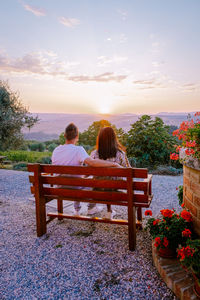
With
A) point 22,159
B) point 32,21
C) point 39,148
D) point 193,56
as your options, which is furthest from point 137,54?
point 39,148

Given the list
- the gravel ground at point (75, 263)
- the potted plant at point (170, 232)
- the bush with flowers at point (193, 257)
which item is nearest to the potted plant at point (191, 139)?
the potted plant at point (170, 232)

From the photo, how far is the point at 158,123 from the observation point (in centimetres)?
979

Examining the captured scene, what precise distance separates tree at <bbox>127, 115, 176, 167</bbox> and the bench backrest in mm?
6223

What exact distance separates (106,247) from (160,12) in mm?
6066

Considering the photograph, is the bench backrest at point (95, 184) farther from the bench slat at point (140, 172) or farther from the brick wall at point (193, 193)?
the brick wall at point (193, 193)

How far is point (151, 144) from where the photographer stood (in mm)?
9430

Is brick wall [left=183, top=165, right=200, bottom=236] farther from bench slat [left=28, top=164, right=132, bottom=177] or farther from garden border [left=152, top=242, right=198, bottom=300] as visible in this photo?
bench slat [left=28, top=164, right=132, bottom=177]

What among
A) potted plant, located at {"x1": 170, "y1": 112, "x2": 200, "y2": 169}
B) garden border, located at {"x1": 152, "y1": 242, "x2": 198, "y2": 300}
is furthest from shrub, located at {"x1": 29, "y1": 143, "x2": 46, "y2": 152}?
garden border, located at {"x1": 152, "y1": 242, "x2": 198, "y2": 300}

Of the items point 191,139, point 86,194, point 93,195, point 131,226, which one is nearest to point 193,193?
point 191,139

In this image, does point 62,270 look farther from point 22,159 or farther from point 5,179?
point 22,159

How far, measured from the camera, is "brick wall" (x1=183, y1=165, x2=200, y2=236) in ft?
8.91

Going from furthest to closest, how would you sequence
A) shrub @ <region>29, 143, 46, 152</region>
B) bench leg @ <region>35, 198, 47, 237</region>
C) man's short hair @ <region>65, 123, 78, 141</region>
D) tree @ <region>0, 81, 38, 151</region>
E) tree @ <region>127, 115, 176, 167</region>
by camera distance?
shrub @ <region>29, 143, 46, 152</region>
tree @ <region>127, 115, 176, 167</region>
tree @ <region>0, 81, 38, 151</region>
man's short hair @ <region>65, 123, 78, 141</region>
bench leg @ <region>35, 198, 47, 237</region>

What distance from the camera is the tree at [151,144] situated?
368 inches

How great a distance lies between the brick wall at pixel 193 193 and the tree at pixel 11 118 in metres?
7.03
